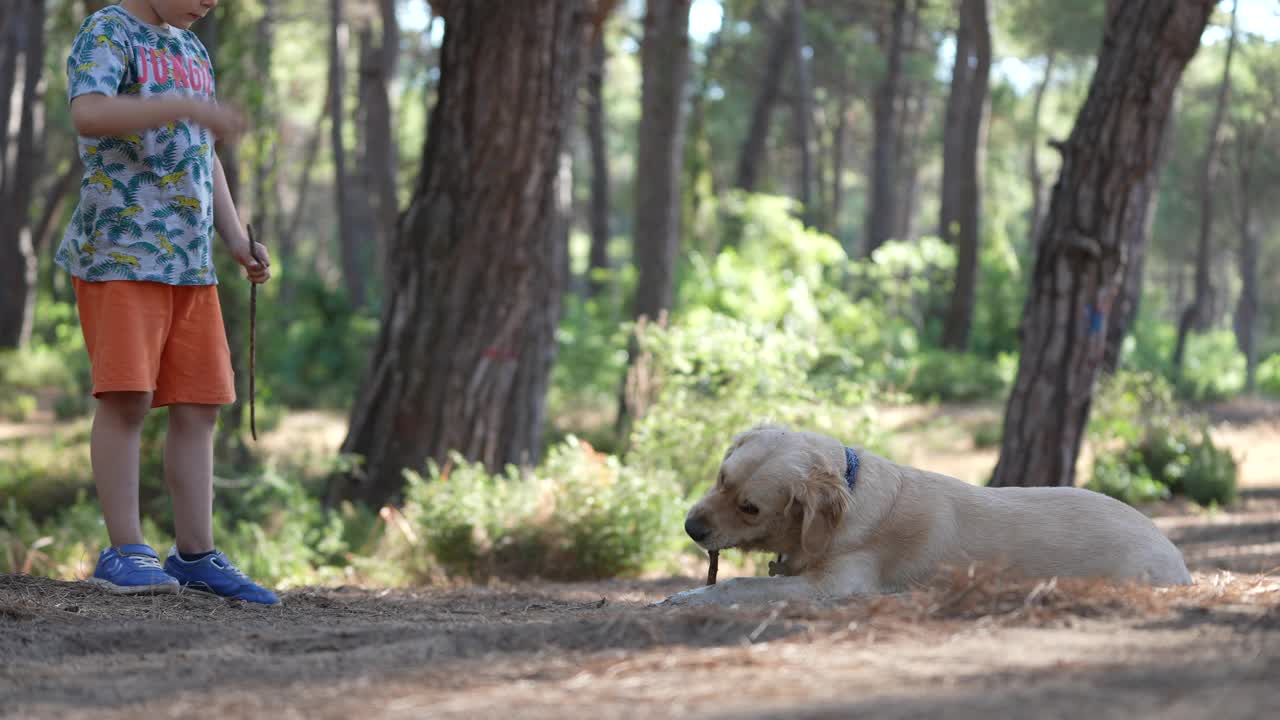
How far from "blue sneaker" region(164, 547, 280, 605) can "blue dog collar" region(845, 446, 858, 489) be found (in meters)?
2.07

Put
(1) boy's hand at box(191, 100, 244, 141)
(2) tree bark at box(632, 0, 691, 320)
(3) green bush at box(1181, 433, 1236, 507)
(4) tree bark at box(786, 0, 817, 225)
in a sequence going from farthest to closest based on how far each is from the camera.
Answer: (4) tree bark at box(786, 0, 817, 225), (2) tree bark at box(632, 0, 691, 320), (3) green bush at box(1181, 433, 1236, 507), (1) boy's hand at box(191, 100, 244, 141)

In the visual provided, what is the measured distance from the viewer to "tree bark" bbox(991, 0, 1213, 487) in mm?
8023

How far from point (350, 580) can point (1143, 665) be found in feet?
16.2

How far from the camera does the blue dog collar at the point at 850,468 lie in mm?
4441

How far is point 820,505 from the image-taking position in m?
4.33

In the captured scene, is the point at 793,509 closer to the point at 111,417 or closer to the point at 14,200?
the point at 111,417

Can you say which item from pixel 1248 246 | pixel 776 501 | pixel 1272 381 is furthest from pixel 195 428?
pixel 1248 246

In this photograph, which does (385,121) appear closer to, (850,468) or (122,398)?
(122,398)

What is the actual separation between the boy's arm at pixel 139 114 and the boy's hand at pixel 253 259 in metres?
0.52

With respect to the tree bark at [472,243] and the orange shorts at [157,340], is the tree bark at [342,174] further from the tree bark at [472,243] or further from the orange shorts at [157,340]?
the orange shorts at [157,340]

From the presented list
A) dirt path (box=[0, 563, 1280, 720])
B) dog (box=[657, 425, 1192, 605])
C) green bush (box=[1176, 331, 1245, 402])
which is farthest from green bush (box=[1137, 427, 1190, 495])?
green bush (box=[1176, 331, 1245, 402])

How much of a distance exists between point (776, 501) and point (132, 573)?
2.24 meters

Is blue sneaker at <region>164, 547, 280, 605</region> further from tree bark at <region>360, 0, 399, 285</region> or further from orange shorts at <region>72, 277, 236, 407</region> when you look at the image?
tree bark at <region>360, 0, 399, 285</region>

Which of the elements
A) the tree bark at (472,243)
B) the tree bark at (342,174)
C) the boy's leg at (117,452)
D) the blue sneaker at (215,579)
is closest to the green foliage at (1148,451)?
the tree bark at (472,243)
